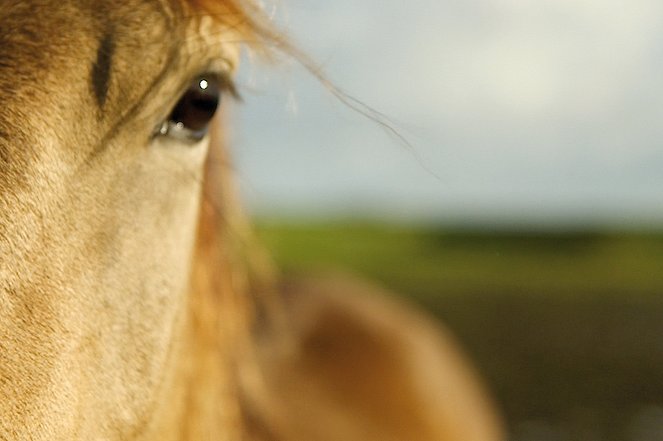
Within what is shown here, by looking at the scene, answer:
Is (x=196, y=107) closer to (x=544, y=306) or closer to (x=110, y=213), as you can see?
(x=110, y=213)

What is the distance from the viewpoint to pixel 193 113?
1.50 metres

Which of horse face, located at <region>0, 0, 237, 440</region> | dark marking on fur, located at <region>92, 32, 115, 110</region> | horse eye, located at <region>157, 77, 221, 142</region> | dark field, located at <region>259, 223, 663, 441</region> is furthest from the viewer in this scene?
dark field, located at <region>259, 223, 663, 441</region>

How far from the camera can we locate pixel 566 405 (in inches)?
391

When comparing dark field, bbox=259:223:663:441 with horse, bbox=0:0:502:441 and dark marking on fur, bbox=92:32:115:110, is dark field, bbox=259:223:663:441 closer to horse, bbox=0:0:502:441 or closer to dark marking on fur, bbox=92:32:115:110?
horse, bbox=0:0:502:441

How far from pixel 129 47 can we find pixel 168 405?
654 millimetres

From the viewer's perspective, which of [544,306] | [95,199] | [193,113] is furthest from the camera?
[544,306]

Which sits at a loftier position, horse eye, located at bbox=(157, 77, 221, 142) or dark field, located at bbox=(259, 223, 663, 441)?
horse eye, located at bbox=(157, 77, 221, 142)

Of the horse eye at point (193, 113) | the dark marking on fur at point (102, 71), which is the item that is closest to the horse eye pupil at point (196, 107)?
the horse eye at point (193, 113)

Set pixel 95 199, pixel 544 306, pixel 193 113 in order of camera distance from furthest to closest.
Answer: pixel 544 306, pixel 193 113, pixel 95 199

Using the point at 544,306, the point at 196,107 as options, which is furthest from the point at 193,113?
the point at 544,306

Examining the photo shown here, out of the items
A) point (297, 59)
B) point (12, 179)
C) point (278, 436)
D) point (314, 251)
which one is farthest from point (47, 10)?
point (314, 251)

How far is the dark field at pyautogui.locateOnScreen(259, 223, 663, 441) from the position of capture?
9.81m

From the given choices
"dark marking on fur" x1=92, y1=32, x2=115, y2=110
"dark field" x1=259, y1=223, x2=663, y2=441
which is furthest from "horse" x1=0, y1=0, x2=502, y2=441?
"dark field" x1=259, y1=223, x2=663, y2=441

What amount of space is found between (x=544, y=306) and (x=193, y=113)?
1419 centimetres
